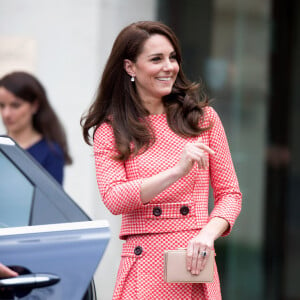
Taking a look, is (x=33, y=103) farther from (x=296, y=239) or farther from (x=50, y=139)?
(x=296, y=239)

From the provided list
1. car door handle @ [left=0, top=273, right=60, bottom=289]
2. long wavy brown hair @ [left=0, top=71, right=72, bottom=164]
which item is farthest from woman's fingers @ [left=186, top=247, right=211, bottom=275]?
long wavy brown hair @ [left=0, top=71, right=72, bottom=164]

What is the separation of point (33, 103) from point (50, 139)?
0.27 m

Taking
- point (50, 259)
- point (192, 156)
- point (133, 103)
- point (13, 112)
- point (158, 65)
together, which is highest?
point (158, 65)

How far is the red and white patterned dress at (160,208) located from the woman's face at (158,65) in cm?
17

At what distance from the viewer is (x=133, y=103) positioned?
374cm

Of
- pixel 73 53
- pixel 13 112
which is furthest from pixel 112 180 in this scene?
pixel 73 53

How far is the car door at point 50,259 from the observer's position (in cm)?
314

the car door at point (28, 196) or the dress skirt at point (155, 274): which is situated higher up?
the car door at point (28, 196)

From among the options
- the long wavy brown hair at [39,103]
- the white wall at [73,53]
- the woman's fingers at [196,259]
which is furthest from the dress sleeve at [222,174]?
the white wall at [73,53]

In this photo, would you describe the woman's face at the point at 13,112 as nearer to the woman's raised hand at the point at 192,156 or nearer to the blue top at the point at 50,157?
the blue top at the point at 50,157

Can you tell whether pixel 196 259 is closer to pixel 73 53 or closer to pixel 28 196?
pixel 28 196

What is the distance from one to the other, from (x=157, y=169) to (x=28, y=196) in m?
0.46

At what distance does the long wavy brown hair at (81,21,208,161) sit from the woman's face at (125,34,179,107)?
2 cm

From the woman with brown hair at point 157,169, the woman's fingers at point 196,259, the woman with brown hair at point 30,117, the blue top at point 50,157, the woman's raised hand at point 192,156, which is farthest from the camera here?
the woman with brown hair at point 30,117
